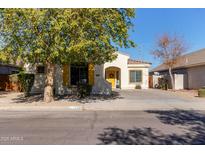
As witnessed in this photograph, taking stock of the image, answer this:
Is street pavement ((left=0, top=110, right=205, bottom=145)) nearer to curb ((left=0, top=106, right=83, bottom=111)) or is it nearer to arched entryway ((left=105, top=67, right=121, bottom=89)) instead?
curb ((left=0, top=106, right=83, bottom=111))

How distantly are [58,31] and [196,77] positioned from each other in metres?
22.5

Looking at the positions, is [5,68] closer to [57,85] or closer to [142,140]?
A: [57,85]

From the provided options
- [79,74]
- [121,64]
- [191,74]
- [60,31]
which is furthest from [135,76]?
[60,31]

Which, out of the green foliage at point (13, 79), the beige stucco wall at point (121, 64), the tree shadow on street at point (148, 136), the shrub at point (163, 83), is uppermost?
the beige stucco wall at point (121, 64)

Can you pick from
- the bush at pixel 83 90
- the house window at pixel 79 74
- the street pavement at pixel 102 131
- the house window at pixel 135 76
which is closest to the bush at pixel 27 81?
the house window at pixel 79 74

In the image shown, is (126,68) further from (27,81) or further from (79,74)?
(27,81)

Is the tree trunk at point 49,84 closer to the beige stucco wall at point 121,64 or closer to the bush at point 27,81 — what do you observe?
the bush at point 27,81

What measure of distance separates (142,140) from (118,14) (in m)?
9.80

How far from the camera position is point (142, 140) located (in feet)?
26.2

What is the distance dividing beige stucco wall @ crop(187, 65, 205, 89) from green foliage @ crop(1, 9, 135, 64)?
1769 centimetres

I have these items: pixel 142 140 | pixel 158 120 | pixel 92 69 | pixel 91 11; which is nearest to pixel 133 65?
pixel 92 69

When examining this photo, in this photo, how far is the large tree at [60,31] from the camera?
14578 mm

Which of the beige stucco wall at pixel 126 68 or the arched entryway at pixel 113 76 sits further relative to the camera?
the arched entryway at pixel 113 76

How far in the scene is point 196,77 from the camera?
32875 mm
